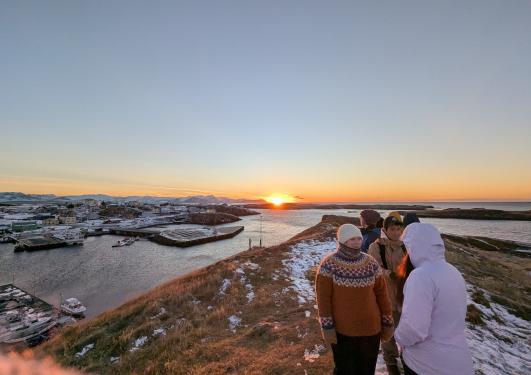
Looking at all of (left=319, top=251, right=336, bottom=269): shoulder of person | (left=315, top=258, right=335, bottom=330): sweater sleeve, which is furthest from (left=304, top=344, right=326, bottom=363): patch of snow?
(left=319, top=251, right=336, bottom=269): shoulder of person

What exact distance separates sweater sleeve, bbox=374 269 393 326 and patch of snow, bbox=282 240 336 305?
5.93m

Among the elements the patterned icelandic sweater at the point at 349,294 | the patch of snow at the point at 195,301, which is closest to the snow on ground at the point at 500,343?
the patterned icelandic sweater at the point at 349,294

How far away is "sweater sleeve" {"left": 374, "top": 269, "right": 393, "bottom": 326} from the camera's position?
2863mm

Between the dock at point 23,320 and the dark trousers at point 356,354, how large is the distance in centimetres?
2010

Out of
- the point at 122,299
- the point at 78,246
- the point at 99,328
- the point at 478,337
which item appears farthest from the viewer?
the point at 78,246

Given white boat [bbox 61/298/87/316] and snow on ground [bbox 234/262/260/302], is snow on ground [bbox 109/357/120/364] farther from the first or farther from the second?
white boat [bbox 61/298/87/316]

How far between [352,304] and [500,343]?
6.10 meters

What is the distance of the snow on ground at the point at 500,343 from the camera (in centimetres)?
489

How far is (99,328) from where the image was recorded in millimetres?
9531

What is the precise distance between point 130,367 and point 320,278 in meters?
5.94

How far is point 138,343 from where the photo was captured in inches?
290

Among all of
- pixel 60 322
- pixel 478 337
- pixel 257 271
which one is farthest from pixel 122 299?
pixel 478 337

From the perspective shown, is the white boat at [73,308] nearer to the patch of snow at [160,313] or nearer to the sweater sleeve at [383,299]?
the patch of snow at [160,313]

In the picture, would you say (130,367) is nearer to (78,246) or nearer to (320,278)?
(320,278)
